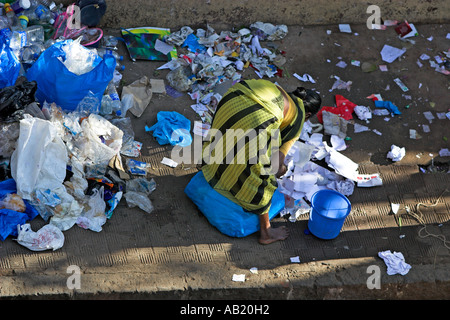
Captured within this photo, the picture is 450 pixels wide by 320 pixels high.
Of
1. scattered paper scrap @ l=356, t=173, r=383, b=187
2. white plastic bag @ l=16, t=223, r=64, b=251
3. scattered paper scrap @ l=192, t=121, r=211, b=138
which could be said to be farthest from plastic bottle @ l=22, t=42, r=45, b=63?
scattered paper scrap @ l=356, t=173, r=383, b=187

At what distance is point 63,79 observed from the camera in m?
4.83

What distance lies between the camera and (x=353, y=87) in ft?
19.8

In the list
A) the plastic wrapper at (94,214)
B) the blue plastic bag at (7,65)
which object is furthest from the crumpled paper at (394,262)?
the blue plastic bag at (7,65)

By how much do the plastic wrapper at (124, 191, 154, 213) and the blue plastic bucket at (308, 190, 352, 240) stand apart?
4.12 ft

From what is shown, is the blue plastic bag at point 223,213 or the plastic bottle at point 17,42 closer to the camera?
the blue plastic bag at point 223,213

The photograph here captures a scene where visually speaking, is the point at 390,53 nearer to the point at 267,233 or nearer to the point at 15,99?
the point at 267,233

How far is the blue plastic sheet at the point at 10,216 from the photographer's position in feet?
13.4

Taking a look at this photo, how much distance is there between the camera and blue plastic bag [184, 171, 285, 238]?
4.50 metres

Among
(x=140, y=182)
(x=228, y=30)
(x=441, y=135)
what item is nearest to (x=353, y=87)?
(x=441, y=135)

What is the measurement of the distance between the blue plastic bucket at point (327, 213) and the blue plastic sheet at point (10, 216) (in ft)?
6.81

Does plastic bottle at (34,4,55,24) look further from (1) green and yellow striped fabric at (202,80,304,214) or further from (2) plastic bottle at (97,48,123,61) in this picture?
(1) green and yellow striped fabric at (202,80,304,214)

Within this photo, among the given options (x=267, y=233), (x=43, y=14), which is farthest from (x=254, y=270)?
(x=43, y=14)

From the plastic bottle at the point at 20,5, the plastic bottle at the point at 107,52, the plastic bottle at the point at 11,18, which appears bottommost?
the plastic bottle at the point at 107,52

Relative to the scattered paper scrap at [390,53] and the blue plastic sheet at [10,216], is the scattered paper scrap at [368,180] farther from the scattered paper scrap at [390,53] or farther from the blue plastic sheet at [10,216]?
the blue plastic sheet at [10,216]
